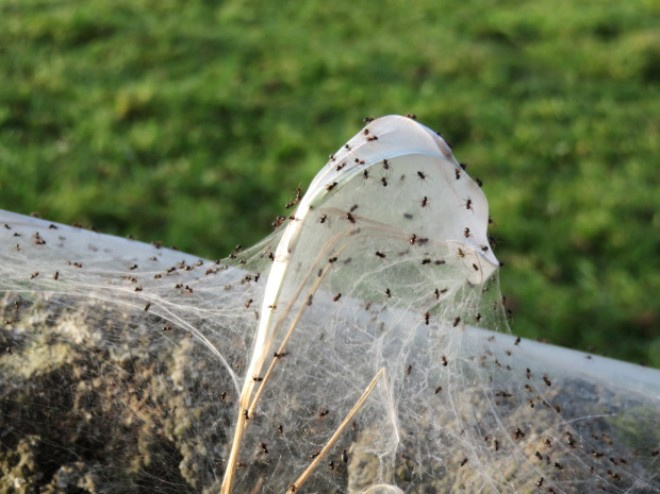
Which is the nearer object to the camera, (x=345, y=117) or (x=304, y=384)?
(x=304, y=384)

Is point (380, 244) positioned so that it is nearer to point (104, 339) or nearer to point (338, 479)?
point (338, 479)

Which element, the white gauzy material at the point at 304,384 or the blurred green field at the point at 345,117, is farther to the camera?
the blurred green field at the point at 345,117

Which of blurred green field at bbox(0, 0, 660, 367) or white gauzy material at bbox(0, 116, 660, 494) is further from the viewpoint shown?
blurred green field at bbox(0, 0, 660, 367)

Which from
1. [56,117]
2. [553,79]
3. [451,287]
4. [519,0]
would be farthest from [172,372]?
[519,0]

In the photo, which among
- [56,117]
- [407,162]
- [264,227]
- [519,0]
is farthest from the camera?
[519,0]
